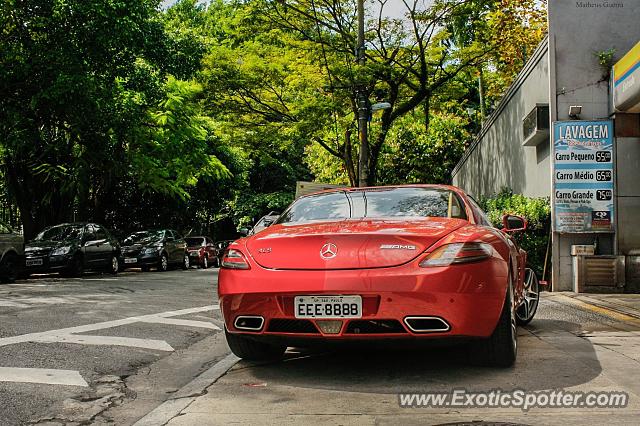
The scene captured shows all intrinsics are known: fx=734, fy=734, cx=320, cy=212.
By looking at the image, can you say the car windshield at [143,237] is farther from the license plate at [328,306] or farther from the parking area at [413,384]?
the license plate at [328,306]

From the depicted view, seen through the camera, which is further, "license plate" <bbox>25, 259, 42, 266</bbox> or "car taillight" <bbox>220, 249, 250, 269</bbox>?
"license plate" <bbox>25, 259, 42, 266</bbox>

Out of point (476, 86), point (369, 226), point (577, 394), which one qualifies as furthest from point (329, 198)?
point (476, 86)

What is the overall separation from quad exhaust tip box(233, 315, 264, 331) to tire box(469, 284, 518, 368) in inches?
59.9

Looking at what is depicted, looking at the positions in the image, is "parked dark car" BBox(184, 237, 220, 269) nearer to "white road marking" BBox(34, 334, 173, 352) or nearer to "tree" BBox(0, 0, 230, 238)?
"tree" BBox(0, 0, 230, 238)

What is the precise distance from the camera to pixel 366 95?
20969 mm

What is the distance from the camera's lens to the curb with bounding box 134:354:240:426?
404 cm

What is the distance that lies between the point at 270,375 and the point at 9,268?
12.6 metres

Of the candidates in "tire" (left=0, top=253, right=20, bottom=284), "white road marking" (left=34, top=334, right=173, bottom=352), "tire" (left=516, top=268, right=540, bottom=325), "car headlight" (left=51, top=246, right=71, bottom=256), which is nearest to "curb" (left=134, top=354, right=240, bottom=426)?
"white road marking" (left=34, top=334, right=173, bottom=352)

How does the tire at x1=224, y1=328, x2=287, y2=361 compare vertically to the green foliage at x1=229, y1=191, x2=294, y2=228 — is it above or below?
below

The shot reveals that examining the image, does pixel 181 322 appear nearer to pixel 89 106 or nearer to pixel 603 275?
pixel 603 275

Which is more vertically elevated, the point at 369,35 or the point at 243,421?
the point at 369,35

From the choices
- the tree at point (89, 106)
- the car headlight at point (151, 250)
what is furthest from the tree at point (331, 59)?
the car headlight at point (151, 250)

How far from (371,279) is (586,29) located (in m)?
9.52

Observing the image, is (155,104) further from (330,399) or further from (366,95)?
(330,399)
